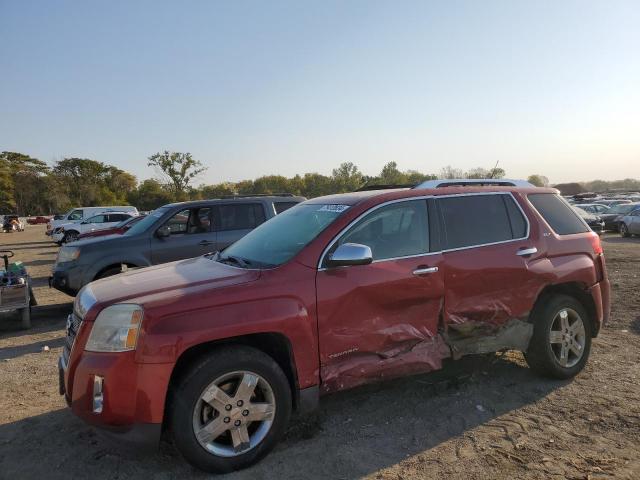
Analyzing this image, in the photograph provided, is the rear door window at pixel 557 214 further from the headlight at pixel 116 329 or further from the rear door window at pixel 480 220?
the headlight at pixel 116 329

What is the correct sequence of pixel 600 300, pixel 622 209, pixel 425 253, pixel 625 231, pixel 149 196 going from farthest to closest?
pixel 149 196 → pixel 622 209 → pixel 625 231 → pixel 600 300 → pixel 425 253

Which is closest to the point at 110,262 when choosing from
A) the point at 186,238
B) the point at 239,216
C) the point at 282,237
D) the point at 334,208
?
the point at 186,238

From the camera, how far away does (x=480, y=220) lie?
174 inches

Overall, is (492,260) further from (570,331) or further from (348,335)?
(348,335)

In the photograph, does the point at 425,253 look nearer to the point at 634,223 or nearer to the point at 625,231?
the point at 634,223

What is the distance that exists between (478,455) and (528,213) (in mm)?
2347

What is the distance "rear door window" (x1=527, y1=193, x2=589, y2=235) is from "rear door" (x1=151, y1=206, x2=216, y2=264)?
547 centimetres

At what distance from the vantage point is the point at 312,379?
345cm

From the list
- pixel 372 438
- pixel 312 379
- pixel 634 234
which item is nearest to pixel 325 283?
pixel 312 379

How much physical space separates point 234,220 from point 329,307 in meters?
5.58

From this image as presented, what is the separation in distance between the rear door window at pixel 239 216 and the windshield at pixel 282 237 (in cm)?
422

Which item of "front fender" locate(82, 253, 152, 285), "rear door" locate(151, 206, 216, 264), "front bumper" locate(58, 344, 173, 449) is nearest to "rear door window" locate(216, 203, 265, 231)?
"rear door" locate(151, 206, 216, 264)

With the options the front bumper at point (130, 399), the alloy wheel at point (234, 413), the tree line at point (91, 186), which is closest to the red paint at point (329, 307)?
the front bumper at point (130, 399)

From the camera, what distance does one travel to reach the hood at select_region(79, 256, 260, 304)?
3340mm
